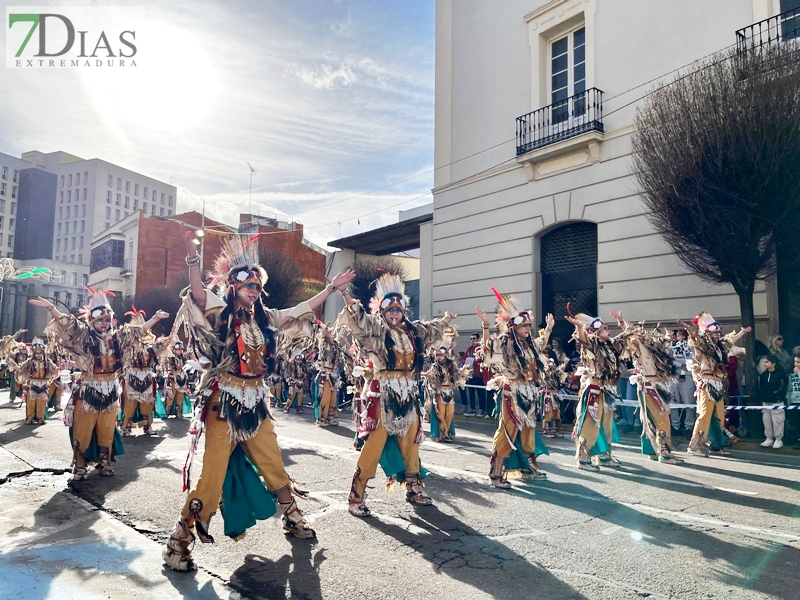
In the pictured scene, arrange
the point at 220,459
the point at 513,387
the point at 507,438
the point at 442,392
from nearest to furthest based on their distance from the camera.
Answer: the point at 220,459
the point at 507,438
the point at 513,387
the point at 442,392

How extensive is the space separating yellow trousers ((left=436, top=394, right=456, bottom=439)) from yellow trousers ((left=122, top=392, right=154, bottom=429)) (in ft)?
17.9

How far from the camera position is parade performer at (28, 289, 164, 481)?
25.0ft

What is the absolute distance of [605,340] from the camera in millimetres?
8797

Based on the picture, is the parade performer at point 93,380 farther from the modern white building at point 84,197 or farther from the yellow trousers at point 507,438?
the modern white building at point 84,197

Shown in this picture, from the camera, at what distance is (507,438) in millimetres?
7223

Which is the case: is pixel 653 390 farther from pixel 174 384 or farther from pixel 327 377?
pixel 174 384

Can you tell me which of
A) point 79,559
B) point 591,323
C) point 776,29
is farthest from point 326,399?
point 776,29

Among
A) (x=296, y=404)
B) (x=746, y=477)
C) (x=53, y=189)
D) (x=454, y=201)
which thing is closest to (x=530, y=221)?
(x=454, y=201)

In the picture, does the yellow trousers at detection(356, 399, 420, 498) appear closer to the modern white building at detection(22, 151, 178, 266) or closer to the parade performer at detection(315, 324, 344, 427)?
the parade performer at detection(315, 324, 344, 427)

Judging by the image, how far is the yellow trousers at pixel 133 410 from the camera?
11.4 meters

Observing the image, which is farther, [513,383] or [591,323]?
[591,323]

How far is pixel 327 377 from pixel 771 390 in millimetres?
8948

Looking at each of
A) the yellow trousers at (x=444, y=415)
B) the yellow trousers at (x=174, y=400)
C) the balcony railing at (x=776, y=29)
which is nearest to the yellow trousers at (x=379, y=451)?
the yellow trousers at (x=444, y=415)

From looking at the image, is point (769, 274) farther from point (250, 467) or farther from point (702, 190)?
point (250, 467)
